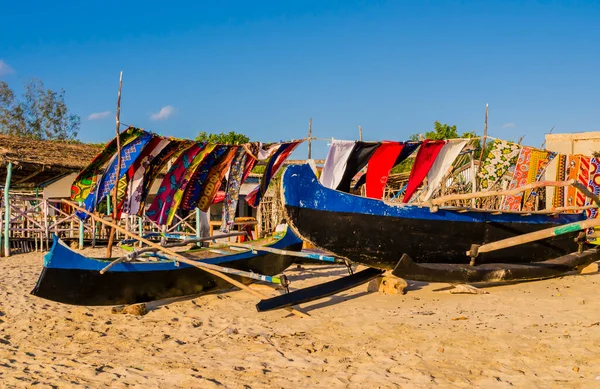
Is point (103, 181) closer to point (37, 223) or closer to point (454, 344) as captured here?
point (454, 344)

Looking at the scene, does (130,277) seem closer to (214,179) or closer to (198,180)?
(198,180)

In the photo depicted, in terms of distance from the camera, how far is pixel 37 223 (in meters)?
12.8

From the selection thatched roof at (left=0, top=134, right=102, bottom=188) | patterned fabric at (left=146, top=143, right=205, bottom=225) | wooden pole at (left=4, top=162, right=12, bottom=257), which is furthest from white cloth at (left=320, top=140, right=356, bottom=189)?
thatched roof at (left=0, top=134, right=102, bottom=188)

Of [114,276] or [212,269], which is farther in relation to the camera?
[212,269]

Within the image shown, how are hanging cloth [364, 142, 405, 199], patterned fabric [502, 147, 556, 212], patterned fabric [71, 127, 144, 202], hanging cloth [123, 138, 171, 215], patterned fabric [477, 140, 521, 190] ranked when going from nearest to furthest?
patterned fabric [71, 127, 144, 202] < hanging cloth [123, 138, 171, 215] < hanging cloth [364, 142, 405, 199] < patterned fabric [477, 140, 521, 190] < patterned fabric [502, 147, 556, 212]

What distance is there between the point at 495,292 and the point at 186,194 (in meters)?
4.95

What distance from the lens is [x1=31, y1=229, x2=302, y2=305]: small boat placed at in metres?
6.33

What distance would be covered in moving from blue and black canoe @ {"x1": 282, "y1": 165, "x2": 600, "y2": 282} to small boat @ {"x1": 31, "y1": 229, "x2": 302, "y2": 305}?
1.24 m

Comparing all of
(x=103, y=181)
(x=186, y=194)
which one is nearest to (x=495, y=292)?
(x=186, y=194)

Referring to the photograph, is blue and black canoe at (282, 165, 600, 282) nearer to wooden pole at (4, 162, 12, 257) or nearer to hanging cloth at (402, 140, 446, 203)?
hanging cloth at (402, 140, 446, 203)

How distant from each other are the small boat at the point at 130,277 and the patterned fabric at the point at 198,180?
2.85 feet

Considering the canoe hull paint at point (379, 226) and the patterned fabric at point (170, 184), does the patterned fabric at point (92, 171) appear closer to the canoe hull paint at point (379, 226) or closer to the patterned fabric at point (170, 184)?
the patterned fabric at point (170, 184)

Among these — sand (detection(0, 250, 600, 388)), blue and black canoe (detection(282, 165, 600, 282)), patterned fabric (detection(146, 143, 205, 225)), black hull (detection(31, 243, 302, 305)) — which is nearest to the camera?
sand (detection(0, 250, 600, 388))

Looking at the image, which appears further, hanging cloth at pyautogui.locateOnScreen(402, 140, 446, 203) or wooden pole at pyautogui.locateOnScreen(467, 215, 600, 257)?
hanging cloth at pyautogui.locateOnScreen(402, 140, 446, 203)
